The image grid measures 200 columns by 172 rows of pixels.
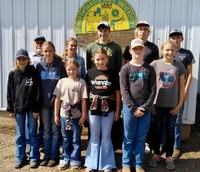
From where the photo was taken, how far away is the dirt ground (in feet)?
14.1

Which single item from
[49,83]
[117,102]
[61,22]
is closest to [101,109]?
[117,102]

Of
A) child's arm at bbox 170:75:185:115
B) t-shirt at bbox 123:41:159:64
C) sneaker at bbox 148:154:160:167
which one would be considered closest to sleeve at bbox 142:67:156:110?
child's arm at bbox 170:75:185:115

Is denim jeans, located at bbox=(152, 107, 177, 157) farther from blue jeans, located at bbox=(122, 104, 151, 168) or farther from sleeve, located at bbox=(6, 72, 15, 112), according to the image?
sleeve, located at bbox=(6, 72, 15, 112)

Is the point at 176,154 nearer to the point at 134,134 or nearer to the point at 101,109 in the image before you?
the point at 134,134

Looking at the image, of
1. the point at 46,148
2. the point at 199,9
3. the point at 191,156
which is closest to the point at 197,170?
the point at 191,156

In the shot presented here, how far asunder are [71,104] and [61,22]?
1.97 meters

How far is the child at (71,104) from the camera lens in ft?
13.2

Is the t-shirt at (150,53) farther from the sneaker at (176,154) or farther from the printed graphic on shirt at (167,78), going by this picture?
the sneaker at (176,154)

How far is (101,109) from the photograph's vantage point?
3957mm

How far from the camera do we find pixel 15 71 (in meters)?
4.18

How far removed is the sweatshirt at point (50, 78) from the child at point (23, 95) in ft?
0.31

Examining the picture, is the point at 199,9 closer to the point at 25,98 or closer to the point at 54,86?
the point at 54,86

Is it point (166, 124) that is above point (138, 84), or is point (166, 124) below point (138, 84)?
below

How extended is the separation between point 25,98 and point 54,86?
17.9 inches
